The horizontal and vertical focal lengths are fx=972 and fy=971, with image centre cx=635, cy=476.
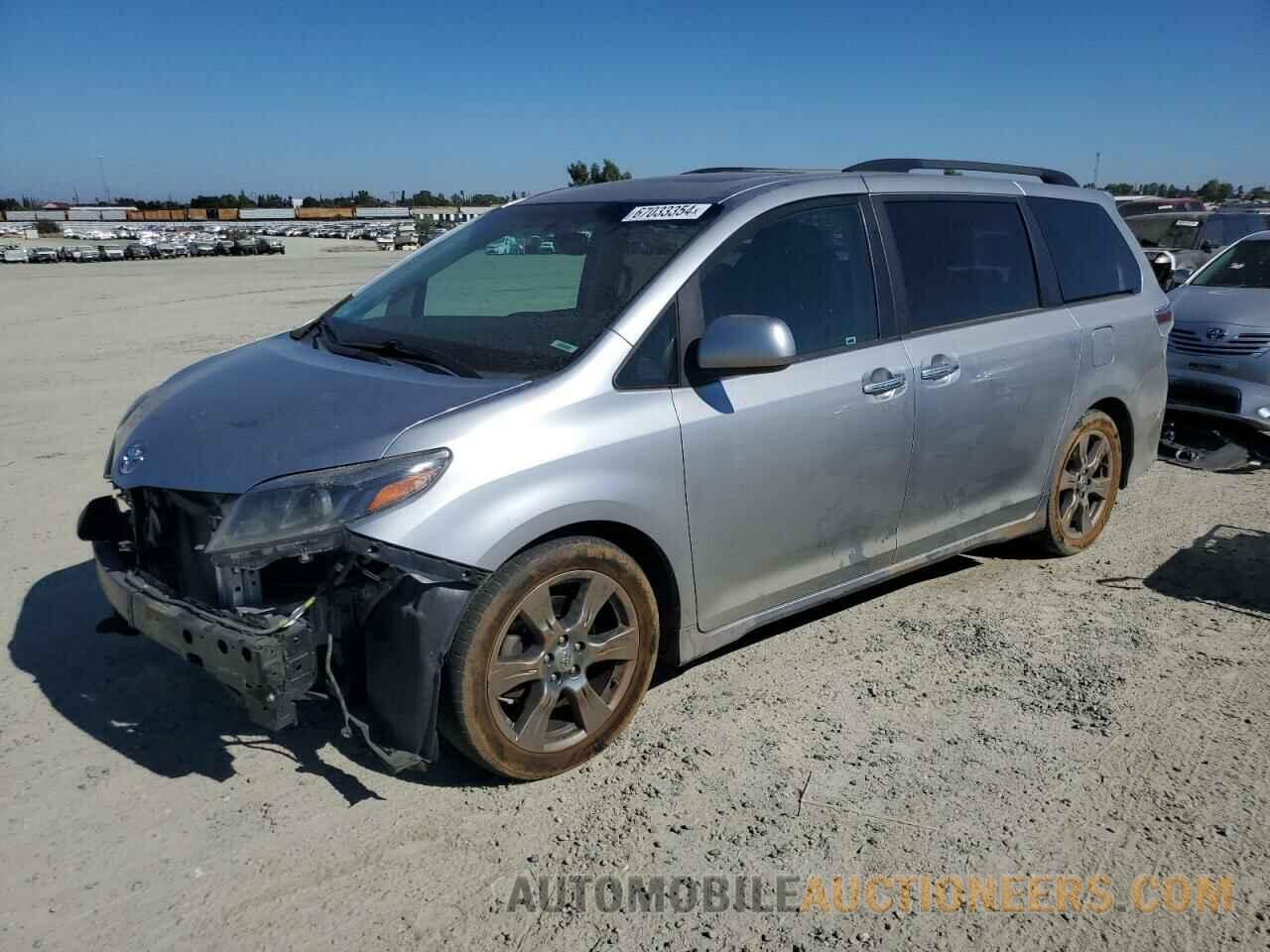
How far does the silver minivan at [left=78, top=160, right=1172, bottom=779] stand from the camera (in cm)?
286

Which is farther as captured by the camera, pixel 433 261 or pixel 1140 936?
pixel 433 261

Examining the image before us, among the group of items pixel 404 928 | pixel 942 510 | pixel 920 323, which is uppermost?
pixel 920 323

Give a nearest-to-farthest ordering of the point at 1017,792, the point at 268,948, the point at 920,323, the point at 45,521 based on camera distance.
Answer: the point at 268,948, the point at 1017,792, the point at 920,323, the point at 45,521

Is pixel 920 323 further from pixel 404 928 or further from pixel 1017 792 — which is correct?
pixel 404 928

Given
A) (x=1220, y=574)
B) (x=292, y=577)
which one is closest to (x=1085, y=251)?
(x=1220, y=574)

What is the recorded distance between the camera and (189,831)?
2.97 meters

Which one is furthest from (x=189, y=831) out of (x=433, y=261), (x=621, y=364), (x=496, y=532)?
(x=433, y=261)

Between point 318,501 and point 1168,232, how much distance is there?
15.2 meters

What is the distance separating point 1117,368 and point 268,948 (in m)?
4.71

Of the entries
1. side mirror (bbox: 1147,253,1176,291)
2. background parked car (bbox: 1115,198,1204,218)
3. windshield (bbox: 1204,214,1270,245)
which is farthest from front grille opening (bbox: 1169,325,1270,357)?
background parked car (bbox: 1115,198,1204,218)

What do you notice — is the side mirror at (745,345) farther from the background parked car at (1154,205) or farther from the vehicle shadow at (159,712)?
the background parked car at (1154,205)

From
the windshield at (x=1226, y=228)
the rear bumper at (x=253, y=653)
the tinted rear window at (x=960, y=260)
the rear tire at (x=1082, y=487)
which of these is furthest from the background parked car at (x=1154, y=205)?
the rear bumper at (x=253, y=653)

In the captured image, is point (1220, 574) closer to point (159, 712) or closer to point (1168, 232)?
point (159, 712)

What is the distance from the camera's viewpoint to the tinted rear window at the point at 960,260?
164 inches
